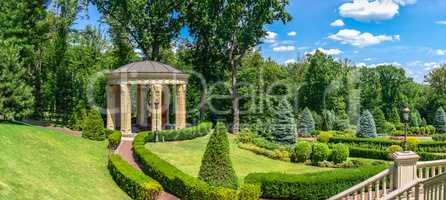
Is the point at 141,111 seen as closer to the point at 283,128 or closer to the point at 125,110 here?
the point at 125,110

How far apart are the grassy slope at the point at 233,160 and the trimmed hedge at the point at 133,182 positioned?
166 inches

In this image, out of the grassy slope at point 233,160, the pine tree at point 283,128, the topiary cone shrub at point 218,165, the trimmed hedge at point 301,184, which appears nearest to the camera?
the topiary cone shrub at point 218,165

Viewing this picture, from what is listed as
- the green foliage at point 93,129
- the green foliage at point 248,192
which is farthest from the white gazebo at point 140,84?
the green foliage at point 248,192

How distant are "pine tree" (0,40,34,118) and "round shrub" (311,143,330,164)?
20.7 m

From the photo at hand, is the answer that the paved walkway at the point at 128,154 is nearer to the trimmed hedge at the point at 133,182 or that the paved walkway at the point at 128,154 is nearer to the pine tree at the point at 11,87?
the trimmed hedge at the point at 133,182

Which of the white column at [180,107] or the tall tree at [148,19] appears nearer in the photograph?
the white column at [180,107]

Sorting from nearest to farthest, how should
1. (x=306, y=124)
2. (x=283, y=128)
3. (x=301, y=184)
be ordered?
(x=301, y=184), (x=283, y=128), (x=306, y=124)

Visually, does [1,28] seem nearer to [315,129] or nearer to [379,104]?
[315,129]

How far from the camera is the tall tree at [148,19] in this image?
4144cm

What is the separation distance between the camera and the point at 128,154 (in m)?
26.8

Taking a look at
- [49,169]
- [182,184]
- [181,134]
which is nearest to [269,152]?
[181,134]

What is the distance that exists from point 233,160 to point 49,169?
12.5 meters

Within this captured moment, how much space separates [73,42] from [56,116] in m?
9.63

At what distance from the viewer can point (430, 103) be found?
217 ft
